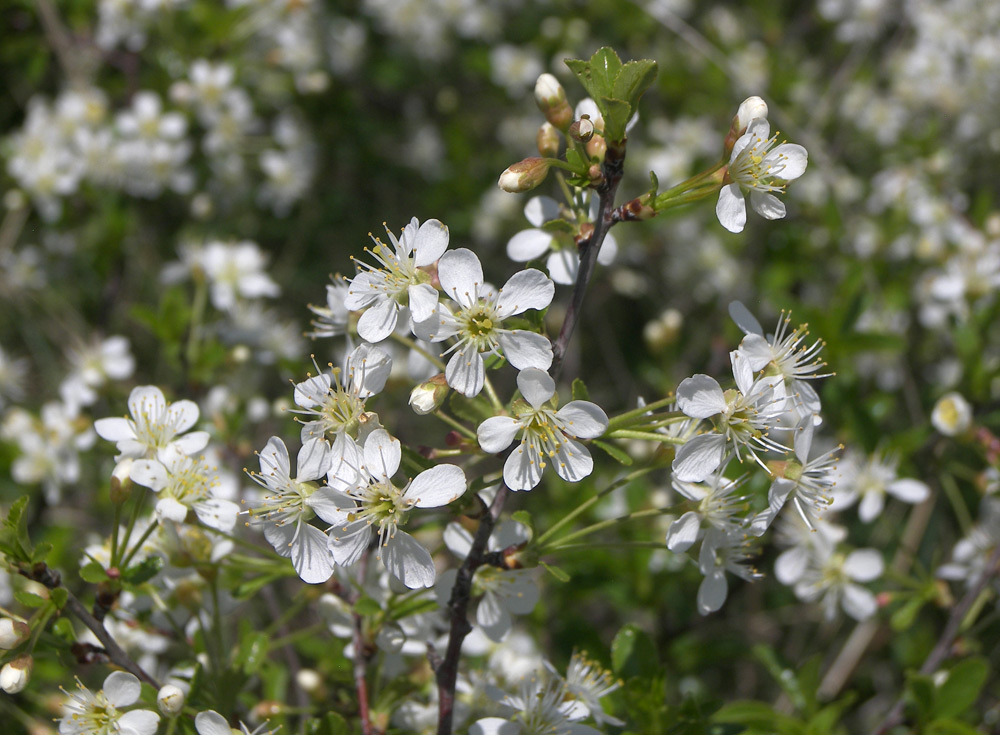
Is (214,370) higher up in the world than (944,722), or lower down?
→ higher up

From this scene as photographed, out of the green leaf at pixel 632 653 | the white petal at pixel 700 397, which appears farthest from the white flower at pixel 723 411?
the green leaf at pixel 632 653

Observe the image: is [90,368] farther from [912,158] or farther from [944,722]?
[912,158]

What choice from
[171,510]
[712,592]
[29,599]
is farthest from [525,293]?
[29,599]

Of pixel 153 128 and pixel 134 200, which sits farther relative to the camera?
pixel 134 200

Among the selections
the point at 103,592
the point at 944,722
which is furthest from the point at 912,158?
the point at 103,592

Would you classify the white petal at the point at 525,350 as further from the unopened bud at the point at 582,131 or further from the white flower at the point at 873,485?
the white flower at the point at 873,485
